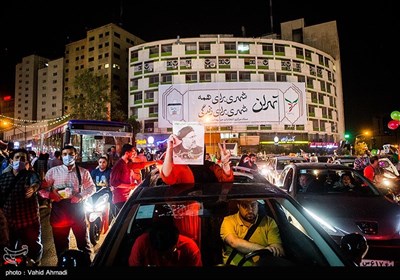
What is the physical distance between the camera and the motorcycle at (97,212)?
6254 mm

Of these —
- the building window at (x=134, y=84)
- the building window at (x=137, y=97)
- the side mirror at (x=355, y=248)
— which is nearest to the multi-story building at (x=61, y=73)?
the building window at (x=134, y=84)

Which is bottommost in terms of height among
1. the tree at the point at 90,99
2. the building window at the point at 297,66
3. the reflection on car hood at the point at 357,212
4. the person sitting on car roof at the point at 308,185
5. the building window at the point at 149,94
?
the reflection on car hood at the point at 357,212

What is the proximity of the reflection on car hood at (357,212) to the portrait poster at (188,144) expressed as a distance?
2.42 meters

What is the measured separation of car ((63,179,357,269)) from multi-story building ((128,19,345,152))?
5061cm

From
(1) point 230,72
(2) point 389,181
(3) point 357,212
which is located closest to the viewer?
(3) point 357,212

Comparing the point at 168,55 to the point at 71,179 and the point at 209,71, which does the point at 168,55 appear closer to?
the point at 209,71

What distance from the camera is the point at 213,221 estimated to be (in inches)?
121

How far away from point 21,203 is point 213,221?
287 centimetres

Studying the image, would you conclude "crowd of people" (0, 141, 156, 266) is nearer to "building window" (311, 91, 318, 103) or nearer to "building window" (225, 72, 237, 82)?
"building window" (225, 72, 237, 82)

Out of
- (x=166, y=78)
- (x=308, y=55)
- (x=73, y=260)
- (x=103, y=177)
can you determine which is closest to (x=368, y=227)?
(x=73, y=260)

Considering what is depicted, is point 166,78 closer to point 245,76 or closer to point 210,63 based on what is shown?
point 210,63

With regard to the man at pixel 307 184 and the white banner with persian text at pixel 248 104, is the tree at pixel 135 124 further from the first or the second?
the man at pixel 307 184

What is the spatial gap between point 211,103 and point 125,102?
35025 millimetres

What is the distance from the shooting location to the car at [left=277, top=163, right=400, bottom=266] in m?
4.05
